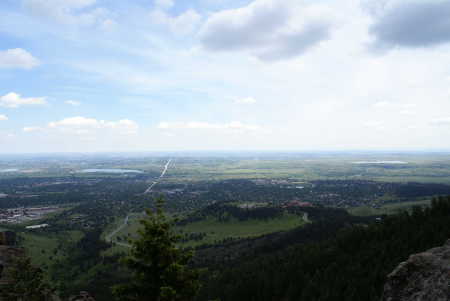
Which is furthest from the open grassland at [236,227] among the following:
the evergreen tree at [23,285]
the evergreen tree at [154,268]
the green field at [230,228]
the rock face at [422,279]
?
the rock face at [422,279]

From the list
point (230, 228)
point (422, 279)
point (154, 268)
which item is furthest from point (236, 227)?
point (422, 279)

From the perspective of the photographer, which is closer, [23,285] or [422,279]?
[422,279]

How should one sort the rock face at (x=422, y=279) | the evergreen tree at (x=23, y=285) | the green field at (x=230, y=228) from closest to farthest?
the rock face at (x=422, y=279), the evergreen tree at (x=23, y=285), the green field at (x=230, y=228)

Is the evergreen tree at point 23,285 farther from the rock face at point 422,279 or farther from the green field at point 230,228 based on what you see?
the green field at point 230,228

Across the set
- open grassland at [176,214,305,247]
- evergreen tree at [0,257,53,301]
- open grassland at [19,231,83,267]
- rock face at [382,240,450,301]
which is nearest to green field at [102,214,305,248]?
open grassland at [176,214,305,247]

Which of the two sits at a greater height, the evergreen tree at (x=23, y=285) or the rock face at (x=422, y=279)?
the rock face at (x=422, y=279)

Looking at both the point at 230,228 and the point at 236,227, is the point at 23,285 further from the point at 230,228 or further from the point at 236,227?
the point at 236,227
